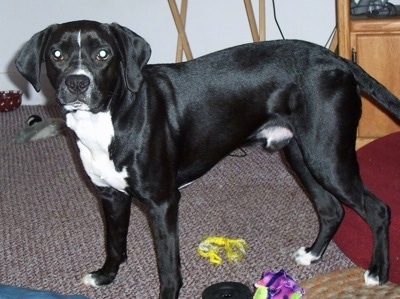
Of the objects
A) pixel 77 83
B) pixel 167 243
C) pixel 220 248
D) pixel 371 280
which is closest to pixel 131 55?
pixel 77 83

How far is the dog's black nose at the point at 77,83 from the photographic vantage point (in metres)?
1.89

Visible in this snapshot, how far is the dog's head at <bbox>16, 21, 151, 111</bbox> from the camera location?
1919mm

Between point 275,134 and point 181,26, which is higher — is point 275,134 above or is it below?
above

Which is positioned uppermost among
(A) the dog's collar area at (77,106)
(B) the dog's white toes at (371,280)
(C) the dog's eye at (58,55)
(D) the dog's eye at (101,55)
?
(C) the dog's eye at (58,55)

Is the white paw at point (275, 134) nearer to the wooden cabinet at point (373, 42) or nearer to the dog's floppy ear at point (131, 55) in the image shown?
the dog's floppy ear at point (131, 55)

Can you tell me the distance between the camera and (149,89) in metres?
2.12

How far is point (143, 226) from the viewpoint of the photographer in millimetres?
2832

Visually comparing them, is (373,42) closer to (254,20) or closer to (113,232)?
(254,20)

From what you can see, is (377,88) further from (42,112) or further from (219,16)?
(42,112)

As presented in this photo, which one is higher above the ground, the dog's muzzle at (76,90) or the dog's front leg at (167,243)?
the dog's muzzle at (76,90)

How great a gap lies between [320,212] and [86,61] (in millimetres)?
1048

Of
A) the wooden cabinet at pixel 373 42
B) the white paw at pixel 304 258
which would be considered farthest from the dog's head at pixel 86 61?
the wooden cabinet at pixel 373 42

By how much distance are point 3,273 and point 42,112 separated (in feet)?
7.00

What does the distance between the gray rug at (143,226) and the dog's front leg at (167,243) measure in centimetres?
16
